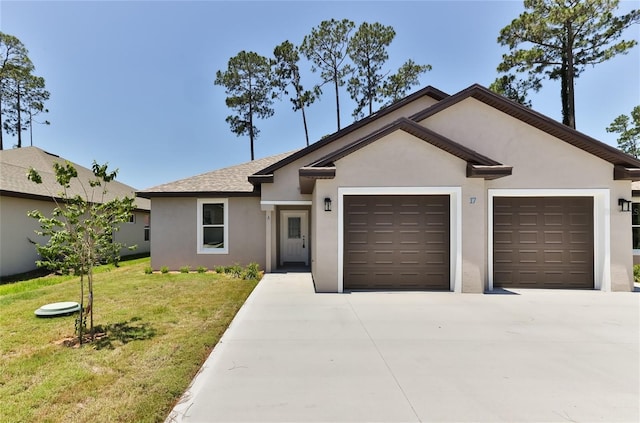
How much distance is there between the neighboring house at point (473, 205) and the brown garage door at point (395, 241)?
0.03m

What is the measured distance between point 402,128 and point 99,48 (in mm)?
16376

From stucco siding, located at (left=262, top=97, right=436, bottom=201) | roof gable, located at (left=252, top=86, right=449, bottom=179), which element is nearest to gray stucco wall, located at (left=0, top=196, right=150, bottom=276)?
stucco siding, located at (left=262, top=97, right=436, bottom=201)

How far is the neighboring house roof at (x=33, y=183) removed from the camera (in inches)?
448

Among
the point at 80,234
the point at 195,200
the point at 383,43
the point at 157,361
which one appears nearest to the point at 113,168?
the point at 80,234

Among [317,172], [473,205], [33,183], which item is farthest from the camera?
[33,183]

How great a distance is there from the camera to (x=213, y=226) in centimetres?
1206

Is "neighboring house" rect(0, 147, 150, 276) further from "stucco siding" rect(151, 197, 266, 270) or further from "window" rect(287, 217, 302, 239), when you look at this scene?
"window" rect(287, 217, 302, 239)

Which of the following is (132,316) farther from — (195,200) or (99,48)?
(99,48)

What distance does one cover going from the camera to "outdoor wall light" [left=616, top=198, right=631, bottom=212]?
26.8 feet

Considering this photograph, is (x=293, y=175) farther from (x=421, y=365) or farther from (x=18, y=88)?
(x=18, y=88)

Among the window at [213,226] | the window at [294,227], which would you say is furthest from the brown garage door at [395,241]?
the window at [213,226]

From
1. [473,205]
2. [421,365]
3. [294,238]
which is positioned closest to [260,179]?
[294,238]

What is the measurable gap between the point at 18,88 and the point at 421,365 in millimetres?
38332

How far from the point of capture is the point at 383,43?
22141 mm
